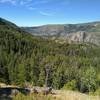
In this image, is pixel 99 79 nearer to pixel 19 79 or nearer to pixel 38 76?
pixel 38 76

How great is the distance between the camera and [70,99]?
1602 cm

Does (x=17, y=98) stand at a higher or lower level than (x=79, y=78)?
higher

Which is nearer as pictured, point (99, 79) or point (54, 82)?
point (54, 82)

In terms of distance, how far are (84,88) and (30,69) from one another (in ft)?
101

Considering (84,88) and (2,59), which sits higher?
(2,59)

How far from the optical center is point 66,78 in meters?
127

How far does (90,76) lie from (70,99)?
9908 cm

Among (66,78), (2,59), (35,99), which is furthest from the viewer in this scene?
(2,59)

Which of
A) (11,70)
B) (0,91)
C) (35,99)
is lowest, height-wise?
(11,70)

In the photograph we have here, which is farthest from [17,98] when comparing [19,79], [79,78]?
[79,78]

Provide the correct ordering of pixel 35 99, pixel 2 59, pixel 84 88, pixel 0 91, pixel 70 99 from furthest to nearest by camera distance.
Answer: pixel 2 59, pixel 84 88, pixel 0 91, pixel 70 99, pixel 35 99

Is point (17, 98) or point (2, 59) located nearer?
point (17, 98)

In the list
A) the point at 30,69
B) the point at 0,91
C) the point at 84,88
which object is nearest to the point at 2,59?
the point at 30,69

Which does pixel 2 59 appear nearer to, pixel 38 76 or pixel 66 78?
pixel 38 76
